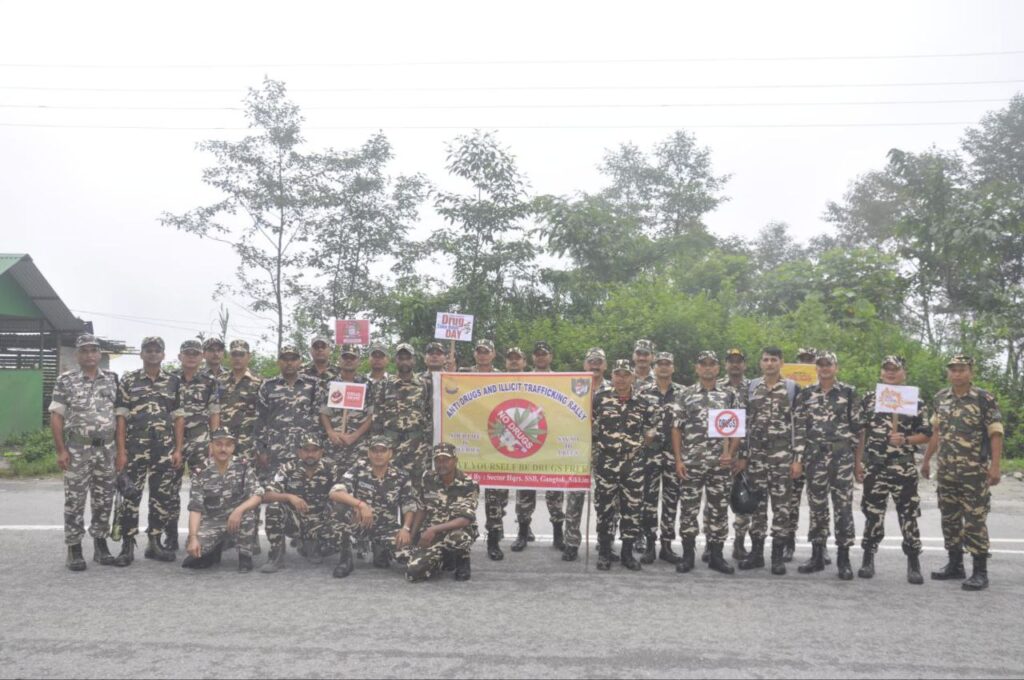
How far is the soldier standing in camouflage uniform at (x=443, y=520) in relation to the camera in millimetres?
6473

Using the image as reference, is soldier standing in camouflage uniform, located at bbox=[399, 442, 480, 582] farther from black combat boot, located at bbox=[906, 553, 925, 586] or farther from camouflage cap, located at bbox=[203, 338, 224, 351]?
black combat boot, located at bbox=[906, 553, 925, 586]

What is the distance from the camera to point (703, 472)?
276 inches

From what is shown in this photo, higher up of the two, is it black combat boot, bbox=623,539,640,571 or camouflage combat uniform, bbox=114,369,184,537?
camouflage combat uniform, bbox=114,369,184,537

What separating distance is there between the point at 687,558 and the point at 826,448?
154 cm

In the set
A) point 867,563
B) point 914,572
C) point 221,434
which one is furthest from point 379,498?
point 914,572

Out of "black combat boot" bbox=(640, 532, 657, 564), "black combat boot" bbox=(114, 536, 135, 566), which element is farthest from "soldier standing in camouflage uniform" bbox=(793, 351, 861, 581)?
"black combat boot" bbox=(114, 536, 135, 566)

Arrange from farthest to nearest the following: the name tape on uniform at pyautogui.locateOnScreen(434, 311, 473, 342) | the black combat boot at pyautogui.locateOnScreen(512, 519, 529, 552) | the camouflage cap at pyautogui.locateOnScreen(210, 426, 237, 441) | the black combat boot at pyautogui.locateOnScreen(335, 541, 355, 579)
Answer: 1. the name tape on uniform at pyautogui.locateOnScreen(434, 311, 473, 342)
2. the black combat boot at pyautogui.locateOnScreen(512, 519, 529, 552)
3. the camouflage cap at pyautogui.locateOnScreen(210, 426, 237, 441)
4. the black combat boot at pyautogui.locateOnScreen(335, 541, 355, 579)

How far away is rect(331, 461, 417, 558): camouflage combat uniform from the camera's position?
22.7 ft

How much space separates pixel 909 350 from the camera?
1611cm

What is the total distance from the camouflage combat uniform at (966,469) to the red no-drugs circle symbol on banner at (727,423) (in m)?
1.75

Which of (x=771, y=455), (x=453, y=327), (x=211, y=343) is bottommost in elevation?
(x=771, y=455)

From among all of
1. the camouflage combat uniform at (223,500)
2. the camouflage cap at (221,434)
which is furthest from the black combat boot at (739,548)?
the camouflage cap at (221,434)

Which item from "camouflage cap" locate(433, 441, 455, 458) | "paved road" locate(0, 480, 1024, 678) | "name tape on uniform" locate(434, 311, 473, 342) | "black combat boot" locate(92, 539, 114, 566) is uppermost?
"name tape on uniform" locate(434, 311, 473, 342)

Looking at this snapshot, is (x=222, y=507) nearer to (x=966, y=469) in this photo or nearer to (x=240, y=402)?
(x=240, y=402)
